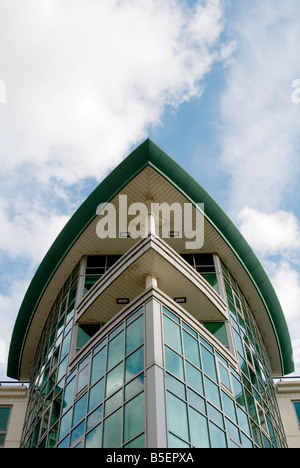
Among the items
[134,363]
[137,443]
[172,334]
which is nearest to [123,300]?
[172,334]

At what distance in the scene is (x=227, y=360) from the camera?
19609 millimetres

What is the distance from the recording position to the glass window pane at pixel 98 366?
58.8ft

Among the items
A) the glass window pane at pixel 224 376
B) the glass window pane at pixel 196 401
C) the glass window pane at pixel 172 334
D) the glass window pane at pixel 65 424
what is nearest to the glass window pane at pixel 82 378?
the glass window pane at pixel 65 424

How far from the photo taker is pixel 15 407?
2647 centimetres

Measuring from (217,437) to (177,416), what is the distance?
68.5 inches

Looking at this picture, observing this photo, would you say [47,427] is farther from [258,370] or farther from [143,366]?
[258,370]

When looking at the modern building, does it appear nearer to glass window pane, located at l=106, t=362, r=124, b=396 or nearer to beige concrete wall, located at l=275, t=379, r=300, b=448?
glass window pane, located at l=106, t=362, r=124, b=396

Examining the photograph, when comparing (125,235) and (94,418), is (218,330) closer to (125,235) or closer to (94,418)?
(125,235)

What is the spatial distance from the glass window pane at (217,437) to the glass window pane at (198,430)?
0.26m

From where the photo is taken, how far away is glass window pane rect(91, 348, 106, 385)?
58.8ft

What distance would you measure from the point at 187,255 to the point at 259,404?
23.5ft

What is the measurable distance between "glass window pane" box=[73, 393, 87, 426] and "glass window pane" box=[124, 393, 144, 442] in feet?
8.01

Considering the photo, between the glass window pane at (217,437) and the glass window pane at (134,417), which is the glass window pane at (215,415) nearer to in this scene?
the glass window pane at (217,437)
